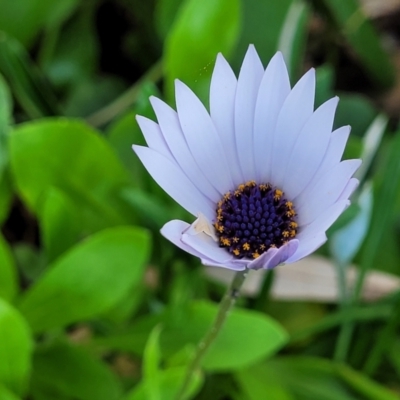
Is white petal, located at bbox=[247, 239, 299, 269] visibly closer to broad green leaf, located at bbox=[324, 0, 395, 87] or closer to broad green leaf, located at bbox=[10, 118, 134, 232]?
broad green leaf, located at bbox=[10, 118, 134, 232]

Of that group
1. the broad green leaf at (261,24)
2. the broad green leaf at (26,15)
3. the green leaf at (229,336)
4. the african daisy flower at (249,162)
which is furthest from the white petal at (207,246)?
the broad green leaf at (26,15)

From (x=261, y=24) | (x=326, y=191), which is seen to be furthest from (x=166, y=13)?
(x=326, y=191)

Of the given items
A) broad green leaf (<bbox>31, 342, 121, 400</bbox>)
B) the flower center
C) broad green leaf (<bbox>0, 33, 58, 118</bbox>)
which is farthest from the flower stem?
broad green leaf (<bbox>0, 33, 58, 118</bbox>)

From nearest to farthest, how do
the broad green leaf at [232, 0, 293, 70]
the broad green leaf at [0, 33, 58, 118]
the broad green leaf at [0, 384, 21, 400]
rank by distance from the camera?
the broad green leaf at [0, 384, 21, 400], the broad green leaf at [0, 33, 58, 118], the broad green leaf at [232, 0, 293, 70]

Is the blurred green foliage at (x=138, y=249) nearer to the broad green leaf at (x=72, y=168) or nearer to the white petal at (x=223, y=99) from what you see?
the broad green leaf at (x=72, y=168)

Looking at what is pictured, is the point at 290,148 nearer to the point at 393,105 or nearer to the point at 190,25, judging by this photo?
the point at 190,25

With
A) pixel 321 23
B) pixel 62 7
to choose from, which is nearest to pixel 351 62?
pixel 321 23
